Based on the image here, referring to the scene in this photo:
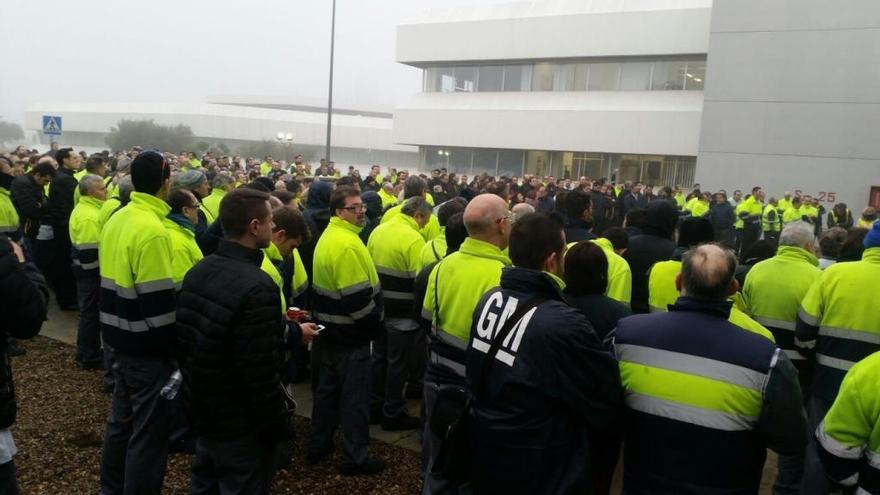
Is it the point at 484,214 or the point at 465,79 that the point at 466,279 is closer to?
the point at 484,214

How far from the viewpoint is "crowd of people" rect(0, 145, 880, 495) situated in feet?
8.86

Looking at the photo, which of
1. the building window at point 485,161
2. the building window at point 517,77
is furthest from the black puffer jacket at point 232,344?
the building window at point 485,161

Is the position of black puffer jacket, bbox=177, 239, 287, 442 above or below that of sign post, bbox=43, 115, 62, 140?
below

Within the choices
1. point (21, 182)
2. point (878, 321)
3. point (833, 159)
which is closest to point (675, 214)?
point (878, 321)

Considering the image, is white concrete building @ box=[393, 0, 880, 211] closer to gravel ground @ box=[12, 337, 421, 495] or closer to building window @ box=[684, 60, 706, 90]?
building window @ box=[684, 60, 706, 90]

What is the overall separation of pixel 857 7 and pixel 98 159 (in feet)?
91.2

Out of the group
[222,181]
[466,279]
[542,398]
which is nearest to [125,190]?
[222,181]

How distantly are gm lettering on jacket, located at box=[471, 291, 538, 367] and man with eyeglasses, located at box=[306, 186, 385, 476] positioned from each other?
206 centimetres

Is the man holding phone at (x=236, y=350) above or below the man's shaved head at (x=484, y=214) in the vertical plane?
below

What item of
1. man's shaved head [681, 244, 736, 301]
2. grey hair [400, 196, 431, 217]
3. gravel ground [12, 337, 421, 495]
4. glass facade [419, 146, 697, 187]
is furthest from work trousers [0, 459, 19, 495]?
glass facade [419, 146, 697, 187]

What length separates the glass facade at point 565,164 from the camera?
31.2m

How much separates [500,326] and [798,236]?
332cm

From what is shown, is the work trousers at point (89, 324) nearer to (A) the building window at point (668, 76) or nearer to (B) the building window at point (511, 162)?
(A) the building window at point (668, 76)

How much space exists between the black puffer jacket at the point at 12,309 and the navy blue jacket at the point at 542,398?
2.17 meters
